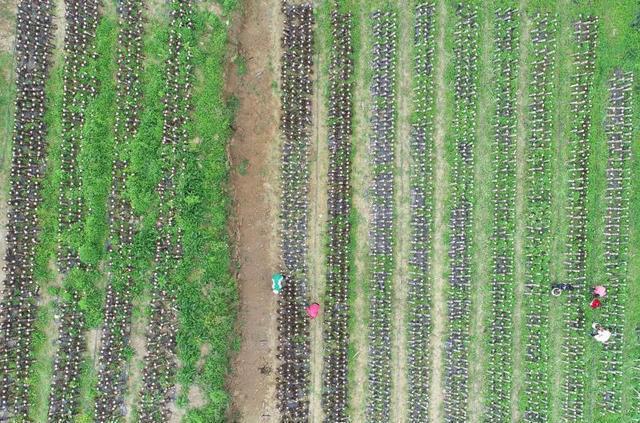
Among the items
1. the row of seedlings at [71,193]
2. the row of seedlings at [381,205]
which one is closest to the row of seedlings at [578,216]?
the row of seedlings at [381,205]

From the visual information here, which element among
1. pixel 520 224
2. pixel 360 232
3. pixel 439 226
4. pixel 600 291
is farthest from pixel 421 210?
pixel 600 291

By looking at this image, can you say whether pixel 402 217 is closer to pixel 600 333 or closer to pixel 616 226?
pixel 616 226

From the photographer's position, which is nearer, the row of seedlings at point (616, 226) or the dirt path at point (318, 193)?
the row of seedlings at point (616, 226)

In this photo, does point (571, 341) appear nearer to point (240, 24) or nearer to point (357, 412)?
point (357, 412)

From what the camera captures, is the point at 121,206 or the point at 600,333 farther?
Answer: the point at 121,206

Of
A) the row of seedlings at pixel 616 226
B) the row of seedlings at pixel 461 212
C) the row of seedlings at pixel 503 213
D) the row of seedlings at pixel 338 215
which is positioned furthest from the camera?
the row of seedlings at pixel 338 215

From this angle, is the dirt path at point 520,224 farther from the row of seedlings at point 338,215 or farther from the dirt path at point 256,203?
the dirt path at point 256,203
